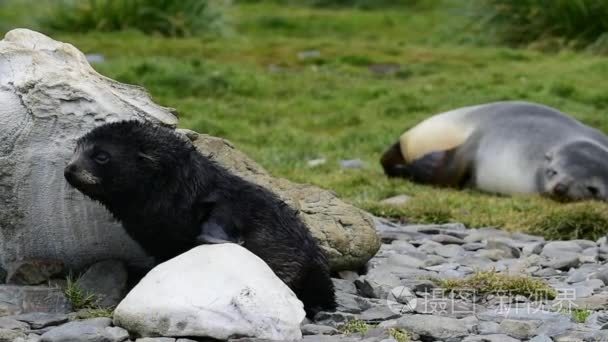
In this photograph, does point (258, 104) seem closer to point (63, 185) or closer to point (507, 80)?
point (507, 80)

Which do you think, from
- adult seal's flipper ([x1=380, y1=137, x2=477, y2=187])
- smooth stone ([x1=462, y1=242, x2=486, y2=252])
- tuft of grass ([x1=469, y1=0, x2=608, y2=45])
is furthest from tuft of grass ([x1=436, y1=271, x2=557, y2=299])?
tuft of grass ([x1=469, y1=0, x2=608, y2=45])

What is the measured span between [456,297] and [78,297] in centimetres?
164

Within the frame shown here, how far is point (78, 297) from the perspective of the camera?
485cm

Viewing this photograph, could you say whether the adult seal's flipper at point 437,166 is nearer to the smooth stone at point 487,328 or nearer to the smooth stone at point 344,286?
the smooth stone at point 344,286

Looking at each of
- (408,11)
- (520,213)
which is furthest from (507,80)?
(408,11)

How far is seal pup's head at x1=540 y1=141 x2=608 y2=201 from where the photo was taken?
340 inches

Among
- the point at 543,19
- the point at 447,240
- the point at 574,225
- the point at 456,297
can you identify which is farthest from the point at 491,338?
the point at 543,19

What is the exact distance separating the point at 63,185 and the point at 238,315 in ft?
4.06

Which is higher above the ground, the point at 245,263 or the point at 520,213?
the point at 245,263

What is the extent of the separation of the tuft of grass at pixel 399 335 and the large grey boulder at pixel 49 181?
125 centimetres

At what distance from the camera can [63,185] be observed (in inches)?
200

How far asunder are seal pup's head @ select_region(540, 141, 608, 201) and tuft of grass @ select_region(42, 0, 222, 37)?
10.5 metres

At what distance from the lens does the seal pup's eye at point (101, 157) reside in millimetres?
4633

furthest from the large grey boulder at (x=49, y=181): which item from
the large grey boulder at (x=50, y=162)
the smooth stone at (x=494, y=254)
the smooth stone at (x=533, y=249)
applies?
the smooth stone at (x=533, y=249)
